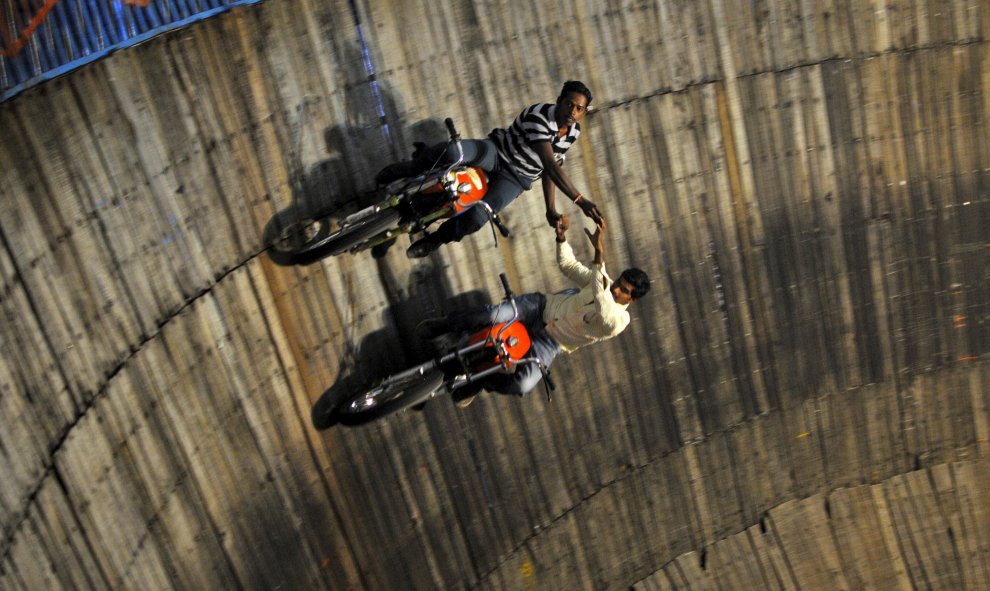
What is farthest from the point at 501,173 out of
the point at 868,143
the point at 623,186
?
the point at 868,143

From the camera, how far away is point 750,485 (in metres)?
10.9

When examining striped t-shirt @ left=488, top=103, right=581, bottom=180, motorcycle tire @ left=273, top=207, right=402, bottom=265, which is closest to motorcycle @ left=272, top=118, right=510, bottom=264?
motorcycle tire @ left=273, top=207, right=402, bottom=265

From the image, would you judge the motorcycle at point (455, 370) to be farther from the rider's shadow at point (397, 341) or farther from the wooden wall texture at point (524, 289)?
the wooden wall texture at point (524, 289)

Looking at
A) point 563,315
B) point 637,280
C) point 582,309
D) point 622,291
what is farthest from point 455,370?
point 637,280

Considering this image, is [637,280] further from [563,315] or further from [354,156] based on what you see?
[354,156]

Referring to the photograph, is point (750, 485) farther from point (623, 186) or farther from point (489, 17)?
point (489, 17)

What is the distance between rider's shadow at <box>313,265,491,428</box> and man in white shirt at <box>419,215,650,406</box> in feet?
1.99

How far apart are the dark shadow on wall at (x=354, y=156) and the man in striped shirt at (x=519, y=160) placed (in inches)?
25.6

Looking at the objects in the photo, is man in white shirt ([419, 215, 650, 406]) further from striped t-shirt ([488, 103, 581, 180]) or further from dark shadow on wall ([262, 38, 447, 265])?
dark shadow on wall ([262, 38, 447, 265])

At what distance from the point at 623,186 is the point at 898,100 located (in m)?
3.56

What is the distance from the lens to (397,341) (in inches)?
340

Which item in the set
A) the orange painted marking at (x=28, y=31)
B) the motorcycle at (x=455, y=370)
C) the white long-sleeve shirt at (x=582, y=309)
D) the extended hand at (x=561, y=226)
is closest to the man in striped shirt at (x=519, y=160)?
the extended hand at (x=561, y=226)

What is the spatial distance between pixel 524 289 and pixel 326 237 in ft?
8.18

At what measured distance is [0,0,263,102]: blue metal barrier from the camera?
6355mm
